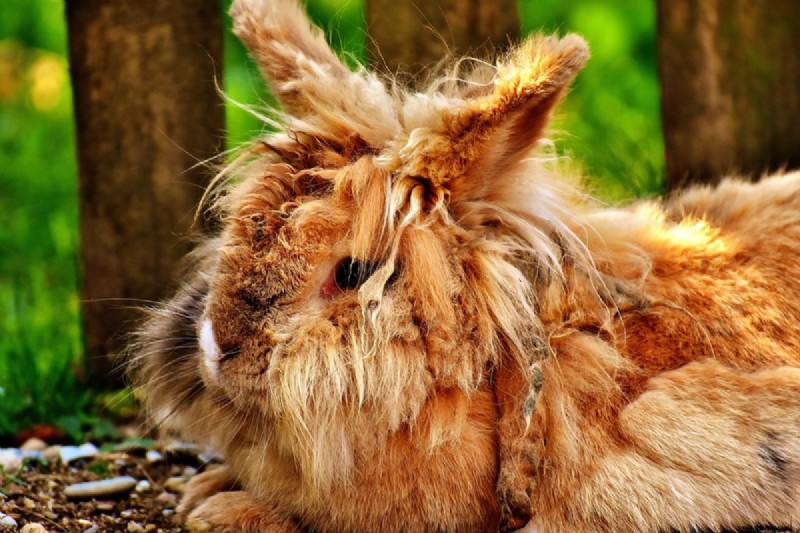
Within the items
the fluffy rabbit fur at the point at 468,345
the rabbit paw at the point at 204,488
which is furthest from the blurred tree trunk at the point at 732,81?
the rabbit paw at the point at 204,488

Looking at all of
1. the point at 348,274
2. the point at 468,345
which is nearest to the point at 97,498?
the point at 348,274

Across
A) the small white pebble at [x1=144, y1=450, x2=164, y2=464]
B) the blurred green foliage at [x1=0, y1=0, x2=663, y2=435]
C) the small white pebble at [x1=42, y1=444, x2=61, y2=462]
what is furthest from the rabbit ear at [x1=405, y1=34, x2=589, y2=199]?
the small white pebble at [x1=42, y1=444, x2=61, y2=462]

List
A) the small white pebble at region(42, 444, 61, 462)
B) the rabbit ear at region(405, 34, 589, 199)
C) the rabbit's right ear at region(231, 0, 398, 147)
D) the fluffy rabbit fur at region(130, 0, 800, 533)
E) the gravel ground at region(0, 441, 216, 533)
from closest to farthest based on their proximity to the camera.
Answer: the rabbit ear at region(405, 34, 589, 199)
the fluffy rabbit fur at region(130, 0, 800, 533)
the rabbit's right ear at region(231, 0, 398, 147)
the gravel ground at region(0, 441, 216, 533)
the small white pebble at region(42, 444, 61, 462)

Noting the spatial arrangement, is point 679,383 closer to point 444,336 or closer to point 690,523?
point 690,523

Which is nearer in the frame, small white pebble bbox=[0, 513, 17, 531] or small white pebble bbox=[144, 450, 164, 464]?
small white pebble bbox=[0, 513, 17, 531]

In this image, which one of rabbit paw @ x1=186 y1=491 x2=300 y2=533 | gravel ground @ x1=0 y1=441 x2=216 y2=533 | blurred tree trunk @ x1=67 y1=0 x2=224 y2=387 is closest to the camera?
rabbit paw @ x1=186 y1=491 x2=300 y2=533

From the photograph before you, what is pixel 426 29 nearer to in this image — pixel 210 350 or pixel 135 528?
pixel 210 350

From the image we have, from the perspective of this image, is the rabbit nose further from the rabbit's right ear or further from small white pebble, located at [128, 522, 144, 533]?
small white pebble, located at [128, 522, 144, 533]
